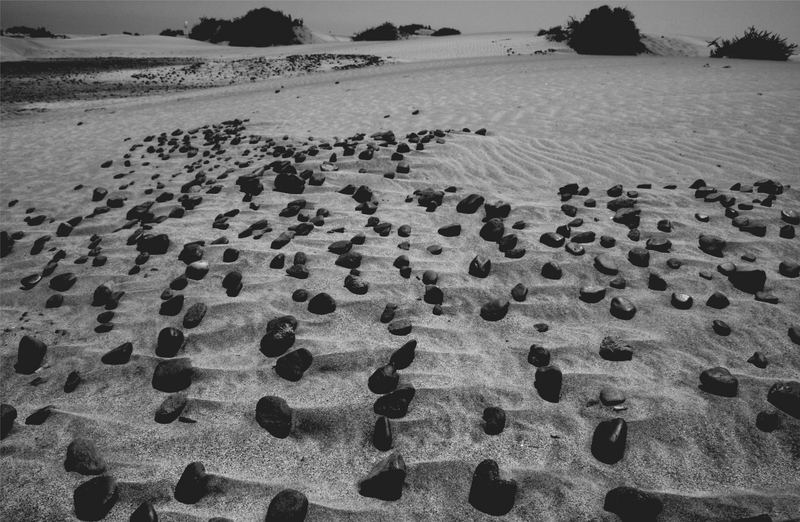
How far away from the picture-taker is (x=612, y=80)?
9.55 m

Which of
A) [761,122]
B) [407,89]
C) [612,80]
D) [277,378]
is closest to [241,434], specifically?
Answer: [277,378]

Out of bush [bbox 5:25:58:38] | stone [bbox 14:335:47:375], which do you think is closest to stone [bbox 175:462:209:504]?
stone [bbox 14:335:47:375]

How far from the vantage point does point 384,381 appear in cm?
196

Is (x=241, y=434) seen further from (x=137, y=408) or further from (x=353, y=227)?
(x=353, y=227)

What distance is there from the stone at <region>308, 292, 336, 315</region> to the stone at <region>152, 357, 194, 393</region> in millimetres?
741

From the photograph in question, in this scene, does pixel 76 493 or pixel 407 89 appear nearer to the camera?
pixel 76 493

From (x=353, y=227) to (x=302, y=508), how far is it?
2312 millimetres

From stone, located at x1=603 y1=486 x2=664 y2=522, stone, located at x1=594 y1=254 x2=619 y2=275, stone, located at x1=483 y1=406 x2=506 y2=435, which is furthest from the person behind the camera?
stone, located at x1=594 y1=254 x2=619 y2=275

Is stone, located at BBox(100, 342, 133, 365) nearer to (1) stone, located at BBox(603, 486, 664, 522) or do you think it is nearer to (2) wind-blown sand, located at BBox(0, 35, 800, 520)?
(2) wind-blown sand, located at BBox(0, 35, 800, 520)

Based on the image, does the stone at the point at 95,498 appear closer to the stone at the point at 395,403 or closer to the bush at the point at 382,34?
the stone at the point at 395,403

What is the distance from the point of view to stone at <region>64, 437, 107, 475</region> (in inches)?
64.9

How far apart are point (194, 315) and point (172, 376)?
1.60 ft

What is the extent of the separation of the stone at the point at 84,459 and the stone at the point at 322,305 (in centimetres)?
120

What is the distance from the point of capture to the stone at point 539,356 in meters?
2.06
